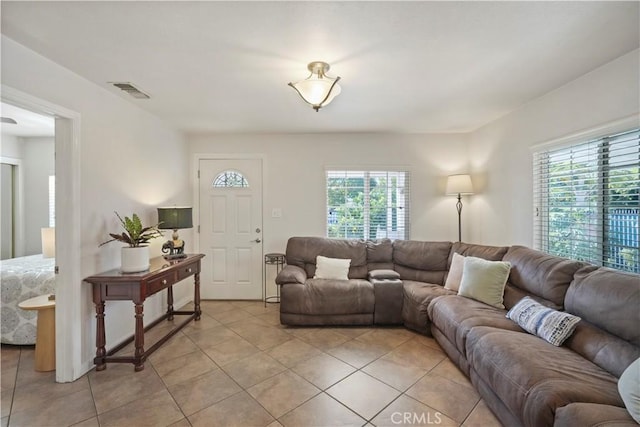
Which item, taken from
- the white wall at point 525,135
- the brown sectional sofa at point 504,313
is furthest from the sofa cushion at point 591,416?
the white wall at point 525,135

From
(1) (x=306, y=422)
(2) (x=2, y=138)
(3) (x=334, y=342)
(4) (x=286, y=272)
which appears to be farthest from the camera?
(2) (x=2, y=138)

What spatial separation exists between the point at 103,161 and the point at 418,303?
11.0ft

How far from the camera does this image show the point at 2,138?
3953mm

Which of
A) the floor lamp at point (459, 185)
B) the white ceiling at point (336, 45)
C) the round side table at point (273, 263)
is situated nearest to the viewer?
the white ceiling at point (336, 45)

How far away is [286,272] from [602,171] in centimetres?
306

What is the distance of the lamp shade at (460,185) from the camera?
12.0 ft

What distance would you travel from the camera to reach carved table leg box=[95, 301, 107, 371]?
2324 mm

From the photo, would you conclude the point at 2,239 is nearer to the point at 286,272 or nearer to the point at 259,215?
the point at 259,215

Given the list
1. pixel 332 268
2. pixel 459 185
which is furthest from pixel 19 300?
pixel 459 185

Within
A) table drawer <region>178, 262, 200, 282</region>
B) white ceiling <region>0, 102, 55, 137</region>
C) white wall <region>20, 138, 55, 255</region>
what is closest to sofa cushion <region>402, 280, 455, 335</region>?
table drawer <region>178, 262, 200, 282</region>

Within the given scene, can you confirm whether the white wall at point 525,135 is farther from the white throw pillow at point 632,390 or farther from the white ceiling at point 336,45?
the white throw pillow at point 632,390

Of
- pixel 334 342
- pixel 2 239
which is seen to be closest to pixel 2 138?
pixel 2 239

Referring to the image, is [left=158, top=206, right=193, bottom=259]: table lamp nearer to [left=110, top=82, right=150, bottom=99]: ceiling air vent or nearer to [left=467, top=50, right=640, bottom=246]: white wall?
[left=110, top=82, right=150, bottom=99]: ceiling air vent

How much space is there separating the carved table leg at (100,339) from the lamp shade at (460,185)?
4011 millimetres
